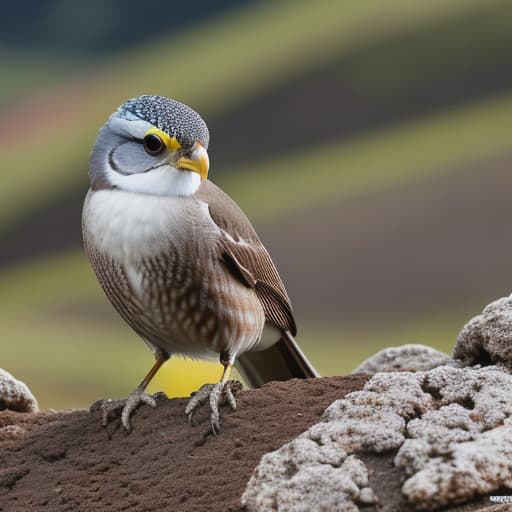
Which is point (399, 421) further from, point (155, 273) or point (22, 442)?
point (22, 442)

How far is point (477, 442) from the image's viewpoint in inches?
181

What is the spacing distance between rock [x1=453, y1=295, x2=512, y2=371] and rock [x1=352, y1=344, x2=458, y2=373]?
0.34 metres

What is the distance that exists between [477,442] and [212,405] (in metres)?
1.50

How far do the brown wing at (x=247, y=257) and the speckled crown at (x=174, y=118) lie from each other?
0.44m

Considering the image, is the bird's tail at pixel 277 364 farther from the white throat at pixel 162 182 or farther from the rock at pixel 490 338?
the white throat at pixel 162 182

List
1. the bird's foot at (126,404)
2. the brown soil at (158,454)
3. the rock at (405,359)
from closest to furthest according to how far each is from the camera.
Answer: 1. the brown soil at (158,454)
2. the bird's foot at (126,404)
3. the rock at (405,359)

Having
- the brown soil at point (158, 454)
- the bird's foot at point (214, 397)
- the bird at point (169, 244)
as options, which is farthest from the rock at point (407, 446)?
the bird at point (169, 244)

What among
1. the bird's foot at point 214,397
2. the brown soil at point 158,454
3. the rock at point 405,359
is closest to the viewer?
the brown soil at point 158,454

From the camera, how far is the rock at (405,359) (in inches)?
256

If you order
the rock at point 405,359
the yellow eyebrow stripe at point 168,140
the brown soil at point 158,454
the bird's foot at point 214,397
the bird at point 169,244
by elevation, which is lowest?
the brown soil at point 158,454

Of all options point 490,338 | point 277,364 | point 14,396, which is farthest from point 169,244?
point 490,338

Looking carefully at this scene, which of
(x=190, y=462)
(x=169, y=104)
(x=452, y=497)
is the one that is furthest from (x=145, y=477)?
(x=169, y=104)

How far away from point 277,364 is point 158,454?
5.43 ft

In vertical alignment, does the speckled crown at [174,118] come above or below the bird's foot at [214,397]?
above
